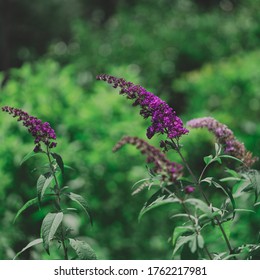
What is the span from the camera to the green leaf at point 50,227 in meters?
1.79

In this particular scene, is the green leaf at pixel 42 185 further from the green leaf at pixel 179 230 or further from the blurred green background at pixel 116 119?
the blurred green background at pixel 116 119

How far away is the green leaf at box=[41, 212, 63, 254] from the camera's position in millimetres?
1786

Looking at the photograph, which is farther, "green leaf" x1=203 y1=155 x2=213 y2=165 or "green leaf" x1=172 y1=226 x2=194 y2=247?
"green leaf" x1=203 y1=155 x2=213 y2=165

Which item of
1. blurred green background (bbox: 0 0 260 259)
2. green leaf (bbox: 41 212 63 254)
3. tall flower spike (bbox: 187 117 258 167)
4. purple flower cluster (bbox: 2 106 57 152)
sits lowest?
green leaf (bbox: 41 212 63 254)

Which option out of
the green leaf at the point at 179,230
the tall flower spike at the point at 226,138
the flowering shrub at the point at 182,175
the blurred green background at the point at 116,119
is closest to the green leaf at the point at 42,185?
the flowering shrub at the point at 182,175

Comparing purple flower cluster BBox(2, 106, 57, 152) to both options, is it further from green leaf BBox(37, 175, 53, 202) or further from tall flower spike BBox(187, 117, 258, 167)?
tall flower spike BBox(187, 117, 258, 167)

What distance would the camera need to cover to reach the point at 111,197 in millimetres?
4434

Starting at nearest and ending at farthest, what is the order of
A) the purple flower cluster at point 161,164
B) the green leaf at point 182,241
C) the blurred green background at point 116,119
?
the purple flower cluster at point 161,164 → the green leaf at point 182,241 → the blurred green background at point 116,119

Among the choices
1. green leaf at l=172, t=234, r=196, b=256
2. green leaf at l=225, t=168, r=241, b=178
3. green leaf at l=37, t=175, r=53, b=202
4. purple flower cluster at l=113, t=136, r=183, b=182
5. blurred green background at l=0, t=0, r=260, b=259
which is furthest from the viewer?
blurred green background at l=0, t=0, r=260, b=259

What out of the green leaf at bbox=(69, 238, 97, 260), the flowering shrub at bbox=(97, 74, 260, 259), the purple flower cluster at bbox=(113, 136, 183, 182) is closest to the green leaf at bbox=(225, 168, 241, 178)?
the flowering shrub at bbox=(97, 74, 260, 259)

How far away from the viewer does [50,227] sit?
1.82m

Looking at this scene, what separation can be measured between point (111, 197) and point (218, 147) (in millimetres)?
2508

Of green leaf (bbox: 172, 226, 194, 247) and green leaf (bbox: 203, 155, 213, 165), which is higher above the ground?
green leaf (bbox: 203, 155, 213, 165)

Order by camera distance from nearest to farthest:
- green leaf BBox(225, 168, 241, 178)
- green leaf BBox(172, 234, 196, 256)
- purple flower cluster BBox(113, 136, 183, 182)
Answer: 1. purple flower cluster BBox(113, 136, 183, 182)
2. green leaf BBox(172, 234, 196, 256)
3. green leaf BBox(225, 168, 241, 178)
